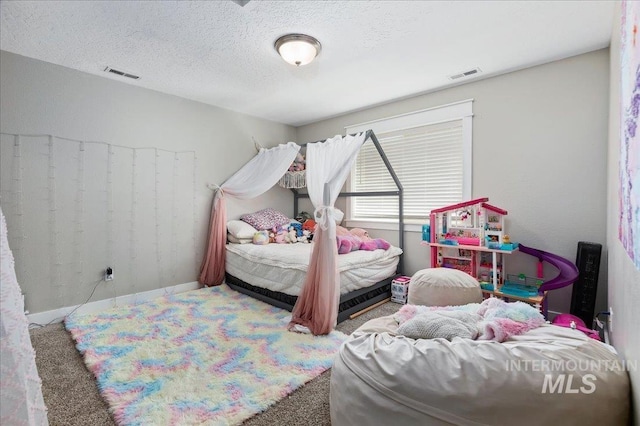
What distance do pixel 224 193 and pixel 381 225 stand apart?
219 cm

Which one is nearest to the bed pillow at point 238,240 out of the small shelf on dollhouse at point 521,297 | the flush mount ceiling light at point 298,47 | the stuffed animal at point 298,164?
the stuffed animal at point 298,164

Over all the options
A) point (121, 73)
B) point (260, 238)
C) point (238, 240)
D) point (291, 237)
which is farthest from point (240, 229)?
point (121, 73)

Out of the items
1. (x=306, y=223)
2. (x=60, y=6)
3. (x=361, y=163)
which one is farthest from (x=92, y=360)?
(x=361, y=163)

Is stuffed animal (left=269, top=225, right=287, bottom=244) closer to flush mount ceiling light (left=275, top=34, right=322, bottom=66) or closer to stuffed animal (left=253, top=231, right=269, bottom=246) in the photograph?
stuffed animal (left=253, top=231, right=269, bottom=246)

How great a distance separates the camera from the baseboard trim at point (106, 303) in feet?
9.32

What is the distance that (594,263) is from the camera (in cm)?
241

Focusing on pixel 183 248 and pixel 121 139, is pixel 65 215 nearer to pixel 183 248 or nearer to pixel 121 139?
pixel 121 139

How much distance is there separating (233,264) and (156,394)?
2.06 m

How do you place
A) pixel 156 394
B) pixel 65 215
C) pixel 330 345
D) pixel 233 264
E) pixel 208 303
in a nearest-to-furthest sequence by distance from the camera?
1. pixel 156 394
2. pixel 330 345
3. pixel 65 215
4. pixel 208 303
5. pixel 233 264

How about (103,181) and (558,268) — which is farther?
(103,181)

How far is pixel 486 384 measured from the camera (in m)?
0.94

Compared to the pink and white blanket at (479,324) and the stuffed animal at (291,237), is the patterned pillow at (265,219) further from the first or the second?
the pink and white blanket at (479,324)

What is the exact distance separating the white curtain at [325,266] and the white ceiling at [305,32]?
2.78ft

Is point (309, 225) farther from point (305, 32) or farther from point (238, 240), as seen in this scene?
point (305, 32)
